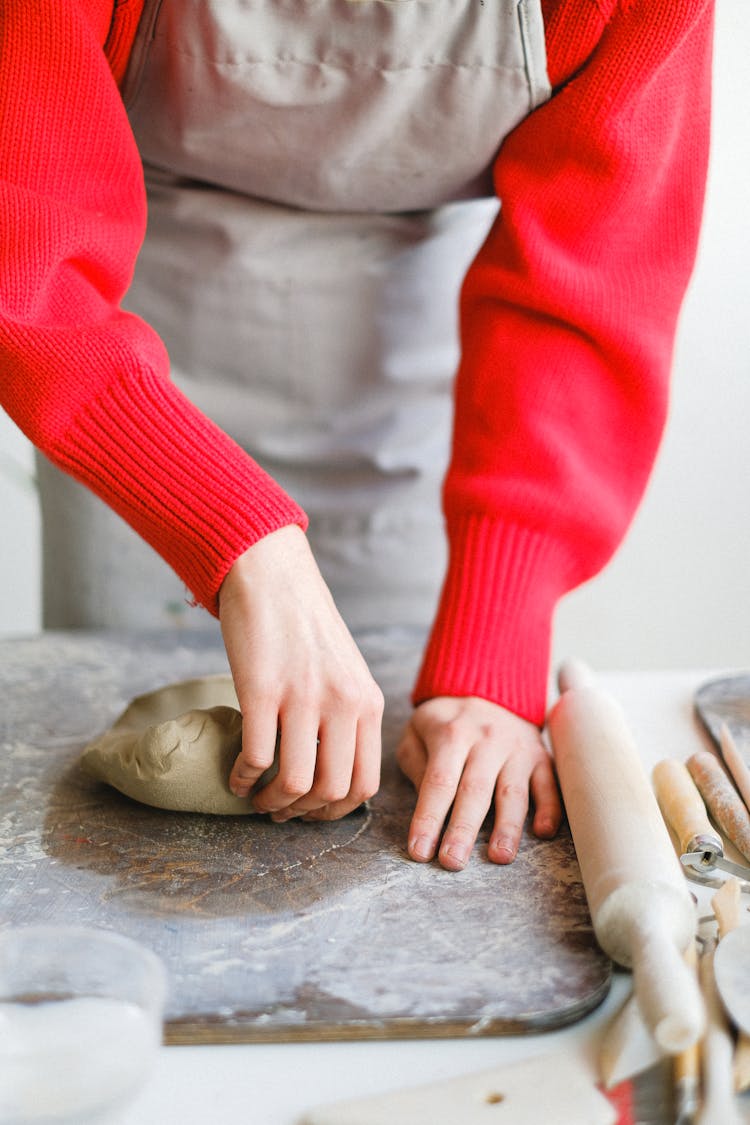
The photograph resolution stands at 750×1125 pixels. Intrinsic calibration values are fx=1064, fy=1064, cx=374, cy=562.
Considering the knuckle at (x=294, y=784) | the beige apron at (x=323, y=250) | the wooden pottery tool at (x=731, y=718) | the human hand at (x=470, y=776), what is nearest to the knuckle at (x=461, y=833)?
the human hand at (x=470, y=776)

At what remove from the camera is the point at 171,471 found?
0.77 metres

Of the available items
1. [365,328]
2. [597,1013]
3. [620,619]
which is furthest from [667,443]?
[597,1013]

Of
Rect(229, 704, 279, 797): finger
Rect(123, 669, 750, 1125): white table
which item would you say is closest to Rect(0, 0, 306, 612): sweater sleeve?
Rect(229, 704, 279, 797): finger

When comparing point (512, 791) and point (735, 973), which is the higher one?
point (735, 973)

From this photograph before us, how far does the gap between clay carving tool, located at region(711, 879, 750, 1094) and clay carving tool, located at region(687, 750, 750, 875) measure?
6cm

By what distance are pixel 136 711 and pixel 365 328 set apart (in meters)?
0.53

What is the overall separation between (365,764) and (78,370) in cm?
35

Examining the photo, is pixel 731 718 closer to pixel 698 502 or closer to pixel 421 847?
pixel 421 847

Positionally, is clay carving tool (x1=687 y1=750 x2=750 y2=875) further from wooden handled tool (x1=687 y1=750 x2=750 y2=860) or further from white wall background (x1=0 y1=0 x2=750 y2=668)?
white wall background (x1=0 y1=0 x2=750 y2=668)

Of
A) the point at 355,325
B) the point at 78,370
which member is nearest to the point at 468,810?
the point at 78,370

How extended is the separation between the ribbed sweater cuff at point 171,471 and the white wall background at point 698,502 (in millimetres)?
1359

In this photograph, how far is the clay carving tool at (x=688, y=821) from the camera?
70 cm

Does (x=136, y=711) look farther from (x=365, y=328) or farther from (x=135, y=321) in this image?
(x=365, y=328)

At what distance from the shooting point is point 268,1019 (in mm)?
559
